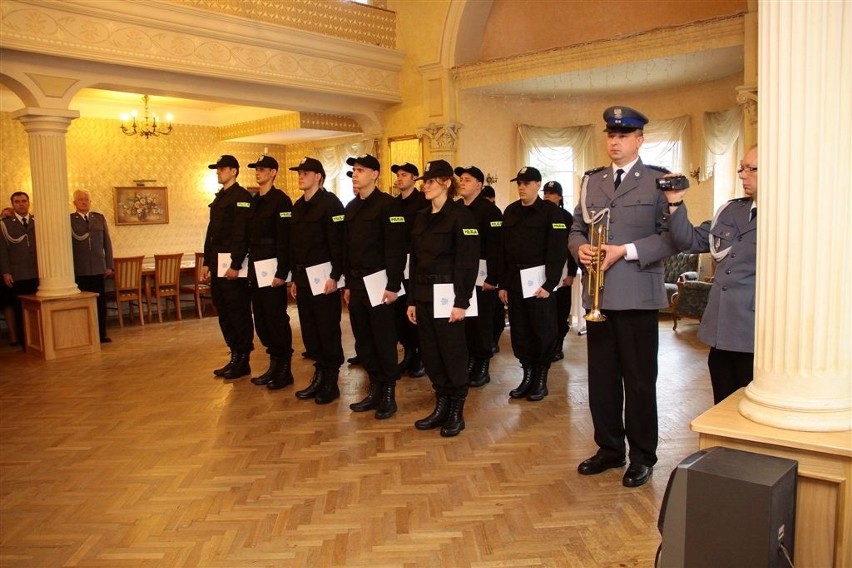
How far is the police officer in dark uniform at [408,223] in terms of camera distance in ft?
18.0

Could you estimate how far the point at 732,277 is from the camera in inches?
122

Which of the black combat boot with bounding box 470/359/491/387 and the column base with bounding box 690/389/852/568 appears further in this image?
the black combat boot with bounding box 470/359/491/387

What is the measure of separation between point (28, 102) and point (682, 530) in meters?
7.61

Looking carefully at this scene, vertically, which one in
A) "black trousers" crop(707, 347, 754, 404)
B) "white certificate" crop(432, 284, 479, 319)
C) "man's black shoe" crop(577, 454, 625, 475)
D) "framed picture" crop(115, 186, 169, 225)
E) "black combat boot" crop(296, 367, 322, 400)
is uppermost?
"framed picture" crop(115, 186, 169, 225)

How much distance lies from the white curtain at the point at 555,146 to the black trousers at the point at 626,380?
7788 millimetres

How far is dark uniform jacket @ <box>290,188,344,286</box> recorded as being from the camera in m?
5.21

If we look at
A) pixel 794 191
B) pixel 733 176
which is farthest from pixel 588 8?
pixel 794 191

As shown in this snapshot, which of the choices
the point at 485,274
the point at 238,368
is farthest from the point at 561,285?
the point at 238,368

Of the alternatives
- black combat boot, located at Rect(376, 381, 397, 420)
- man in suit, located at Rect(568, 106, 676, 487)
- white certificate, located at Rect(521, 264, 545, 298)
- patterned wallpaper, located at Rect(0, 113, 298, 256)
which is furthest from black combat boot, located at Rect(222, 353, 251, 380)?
patterned wallpaper, located at Rect(0, 113, 298, 256)

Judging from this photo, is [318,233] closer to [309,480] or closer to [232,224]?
[232,224]

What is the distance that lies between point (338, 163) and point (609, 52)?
6.19m

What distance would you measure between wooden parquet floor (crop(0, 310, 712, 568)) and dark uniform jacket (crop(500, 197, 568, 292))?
1019 mm

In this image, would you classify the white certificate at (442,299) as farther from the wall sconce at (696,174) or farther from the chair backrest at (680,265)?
the wall sconce at (696,174)

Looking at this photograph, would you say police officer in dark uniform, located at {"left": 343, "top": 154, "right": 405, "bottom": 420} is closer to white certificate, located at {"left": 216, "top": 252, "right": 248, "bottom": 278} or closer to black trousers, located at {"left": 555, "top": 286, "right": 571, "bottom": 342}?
white certificate, located at {"left": 216, "top": 252, "right": 248, "bottom": 278}
